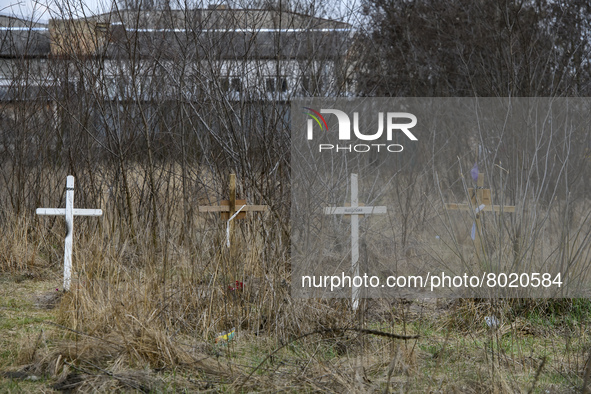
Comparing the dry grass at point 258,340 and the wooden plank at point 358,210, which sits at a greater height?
the wooden plank at point 358,210

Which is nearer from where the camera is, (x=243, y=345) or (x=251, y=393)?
(x=251, y=393)

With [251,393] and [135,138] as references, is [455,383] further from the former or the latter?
[135,138]

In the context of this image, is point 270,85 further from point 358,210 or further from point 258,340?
point 258,340

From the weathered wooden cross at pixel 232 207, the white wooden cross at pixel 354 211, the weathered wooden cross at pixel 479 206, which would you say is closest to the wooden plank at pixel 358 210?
the white wooden cross at pixel 354 211

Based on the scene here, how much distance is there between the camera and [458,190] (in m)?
9.92

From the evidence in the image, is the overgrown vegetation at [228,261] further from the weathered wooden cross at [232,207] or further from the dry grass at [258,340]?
the weathered wooden cross at [232,207]

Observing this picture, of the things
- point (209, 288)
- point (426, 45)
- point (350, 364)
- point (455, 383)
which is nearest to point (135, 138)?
point (209, 288)

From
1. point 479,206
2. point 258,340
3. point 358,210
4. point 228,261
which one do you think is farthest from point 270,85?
point 258,340

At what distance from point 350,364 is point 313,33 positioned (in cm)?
436

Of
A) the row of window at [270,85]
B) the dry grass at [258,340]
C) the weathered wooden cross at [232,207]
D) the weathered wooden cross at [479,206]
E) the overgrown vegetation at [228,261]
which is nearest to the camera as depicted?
the dry grass at [258,340]

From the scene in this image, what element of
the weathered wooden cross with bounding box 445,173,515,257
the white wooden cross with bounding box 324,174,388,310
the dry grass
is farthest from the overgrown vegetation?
the white wooden cross with bounding box 324,174,388,310

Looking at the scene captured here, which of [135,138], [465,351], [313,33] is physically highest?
[313,33]

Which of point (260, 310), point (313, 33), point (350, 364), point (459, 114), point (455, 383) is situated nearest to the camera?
point (455, 383)

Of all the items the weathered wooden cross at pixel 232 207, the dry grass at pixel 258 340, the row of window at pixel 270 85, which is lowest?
the dry grass at pixel 258 340
